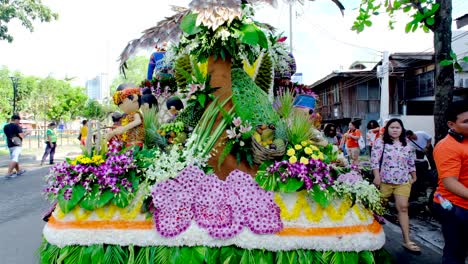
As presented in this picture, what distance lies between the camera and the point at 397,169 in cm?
455

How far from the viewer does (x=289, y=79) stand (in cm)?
566

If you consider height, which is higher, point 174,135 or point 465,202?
point 174,135

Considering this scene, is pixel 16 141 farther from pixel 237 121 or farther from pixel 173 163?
pixel 237 121

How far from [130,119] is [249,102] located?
1424mm

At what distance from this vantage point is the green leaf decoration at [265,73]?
4832 millimetres

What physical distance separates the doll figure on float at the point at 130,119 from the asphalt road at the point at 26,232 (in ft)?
5.76

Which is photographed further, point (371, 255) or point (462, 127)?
point (371, 255)

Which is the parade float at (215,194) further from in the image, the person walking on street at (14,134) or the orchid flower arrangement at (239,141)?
the person walking on street at (14,134)

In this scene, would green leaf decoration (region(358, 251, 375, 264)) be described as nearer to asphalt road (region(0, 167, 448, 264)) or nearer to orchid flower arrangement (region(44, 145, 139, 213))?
asphalt road (region(0, 167, 448, 264))

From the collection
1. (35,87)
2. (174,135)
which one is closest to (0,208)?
(174,135)

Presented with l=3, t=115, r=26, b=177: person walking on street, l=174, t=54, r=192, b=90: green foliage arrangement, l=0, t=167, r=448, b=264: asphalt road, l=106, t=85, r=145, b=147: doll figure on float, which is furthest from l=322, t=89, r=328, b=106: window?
l=106, t=85, r=145, b=147: doll figure on float

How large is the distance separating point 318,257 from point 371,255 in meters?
0.45

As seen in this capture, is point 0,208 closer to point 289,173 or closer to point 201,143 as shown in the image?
point 201,143

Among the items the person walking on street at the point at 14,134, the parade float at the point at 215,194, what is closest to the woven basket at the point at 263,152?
the parade float at the point at 215,194
